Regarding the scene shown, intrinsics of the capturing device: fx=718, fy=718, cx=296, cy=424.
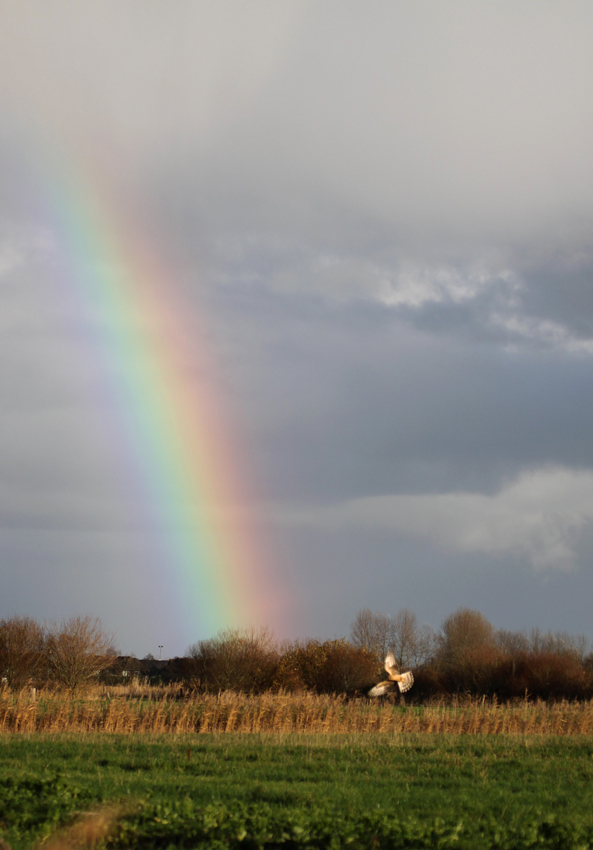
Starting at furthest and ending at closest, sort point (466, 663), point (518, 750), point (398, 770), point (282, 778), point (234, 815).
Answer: point (466, 663) < point (518, 750) < point (398, 770) < point (282, 778) < point (234, 815)

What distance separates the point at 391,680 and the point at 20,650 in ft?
79.8

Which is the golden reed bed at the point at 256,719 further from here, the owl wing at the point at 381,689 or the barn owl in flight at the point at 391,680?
the barn owl in flight at the point at 391,680

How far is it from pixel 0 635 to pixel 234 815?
44.6m

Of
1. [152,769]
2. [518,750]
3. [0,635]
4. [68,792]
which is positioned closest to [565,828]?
[68,792]

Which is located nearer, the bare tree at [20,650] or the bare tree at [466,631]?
the bare tree at [20,650]

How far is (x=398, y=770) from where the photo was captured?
13.7 meters

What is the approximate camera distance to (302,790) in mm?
10938

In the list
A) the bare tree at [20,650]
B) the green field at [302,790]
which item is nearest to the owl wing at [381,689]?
the bare tree at [20,650]

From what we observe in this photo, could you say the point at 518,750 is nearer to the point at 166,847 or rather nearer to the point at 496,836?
the point at 496,836

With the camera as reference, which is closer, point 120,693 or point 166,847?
point 166,847

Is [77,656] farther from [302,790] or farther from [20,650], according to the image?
[302,790]

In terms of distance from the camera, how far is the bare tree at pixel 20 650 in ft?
149

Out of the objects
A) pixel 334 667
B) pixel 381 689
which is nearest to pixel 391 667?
pixel 381 689

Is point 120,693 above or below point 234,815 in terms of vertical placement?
below
